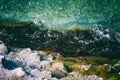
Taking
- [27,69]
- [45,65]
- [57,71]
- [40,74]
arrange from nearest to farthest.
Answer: [27,69] < [40,74] < [57,71] < [45,65]

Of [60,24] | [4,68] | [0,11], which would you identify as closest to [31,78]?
[4,68]

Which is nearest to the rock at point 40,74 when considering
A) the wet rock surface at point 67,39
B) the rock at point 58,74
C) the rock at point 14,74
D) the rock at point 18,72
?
the rock at point 18,72

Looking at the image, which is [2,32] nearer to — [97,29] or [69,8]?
[69,8]

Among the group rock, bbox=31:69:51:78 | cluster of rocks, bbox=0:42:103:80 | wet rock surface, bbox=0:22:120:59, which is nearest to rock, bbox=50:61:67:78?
cluster of rocks, bbox=0:42:103:80

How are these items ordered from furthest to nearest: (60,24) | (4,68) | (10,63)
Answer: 1. (60,24)
2. (10,63)
3. (4,68)

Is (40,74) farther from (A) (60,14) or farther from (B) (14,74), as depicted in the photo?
(A) (60,14)

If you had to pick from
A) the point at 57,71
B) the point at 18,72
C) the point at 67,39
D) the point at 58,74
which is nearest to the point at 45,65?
the point at 57,71

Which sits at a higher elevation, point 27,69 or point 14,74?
point 14,74

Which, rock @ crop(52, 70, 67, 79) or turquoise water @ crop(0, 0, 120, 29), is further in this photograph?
turquoise water @ crop(0, 0, 120, 29)

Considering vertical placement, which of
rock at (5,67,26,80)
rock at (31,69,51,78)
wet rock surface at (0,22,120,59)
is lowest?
wet rock surface at (0,22,120,59)

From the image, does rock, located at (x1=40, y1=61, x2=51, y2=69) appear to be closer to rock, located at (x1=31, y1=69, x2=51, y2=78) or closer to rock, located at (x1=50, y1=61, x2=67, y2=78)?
rock, located at (x1=50, y1=61, x2=67, y2=78)

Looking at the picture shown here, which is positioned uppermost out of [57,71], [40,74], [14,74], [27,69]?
[14,74]
